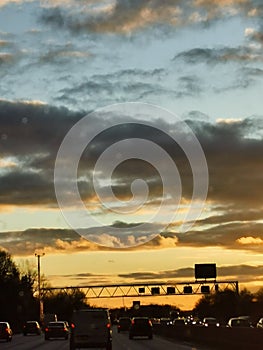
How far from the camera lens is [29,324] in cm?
10419

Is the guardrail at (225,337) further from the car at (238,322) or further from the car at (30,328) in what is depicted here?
the car at (30,328)

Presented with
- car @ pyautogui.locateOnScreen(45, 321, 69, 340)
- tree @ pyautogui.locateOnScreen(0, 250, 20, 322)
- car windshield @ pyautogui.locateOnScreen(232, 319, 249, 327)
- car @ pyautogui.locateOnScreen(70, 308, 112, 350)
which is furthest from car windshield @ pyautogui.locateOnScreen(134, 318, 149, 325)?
tree @ pyautogui.locateOnScreen(0, 250, 20, 322)

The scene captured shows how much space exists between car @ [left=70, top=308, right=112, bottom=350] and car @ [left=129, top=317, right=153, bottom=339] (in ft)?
106

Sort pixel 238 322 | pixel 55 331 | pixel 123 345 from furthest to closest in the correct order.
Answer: pixel 238 322, pixel 55 331, pixel 123 345

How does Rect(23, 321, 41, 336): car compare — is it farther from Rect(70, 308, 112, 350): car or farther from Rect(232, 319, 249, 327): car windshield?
Rect(70, 308, 112, 350): car

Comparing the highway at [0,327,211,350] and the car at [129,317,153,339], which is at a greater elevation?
the car at [129,317,153,339]

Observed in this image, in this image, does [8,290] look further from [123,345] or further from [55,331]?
[123,345]

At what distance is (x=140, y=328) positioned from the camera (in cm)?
7950

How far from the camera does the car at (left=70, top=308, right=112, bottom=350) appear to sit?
46.2 meters

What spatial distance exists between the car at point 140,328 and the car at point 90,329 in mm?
32264

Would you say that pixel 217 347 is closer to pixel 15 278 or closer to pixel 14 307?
pixel 14 307

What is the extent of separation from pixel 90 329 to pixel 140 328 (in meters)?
33.3

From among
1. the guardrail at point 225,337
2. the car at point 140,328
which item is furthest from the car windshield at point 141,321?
the guardrail at point 225,337

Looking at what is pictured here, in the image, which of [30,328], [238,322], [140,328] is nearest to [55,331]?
[140,328]
